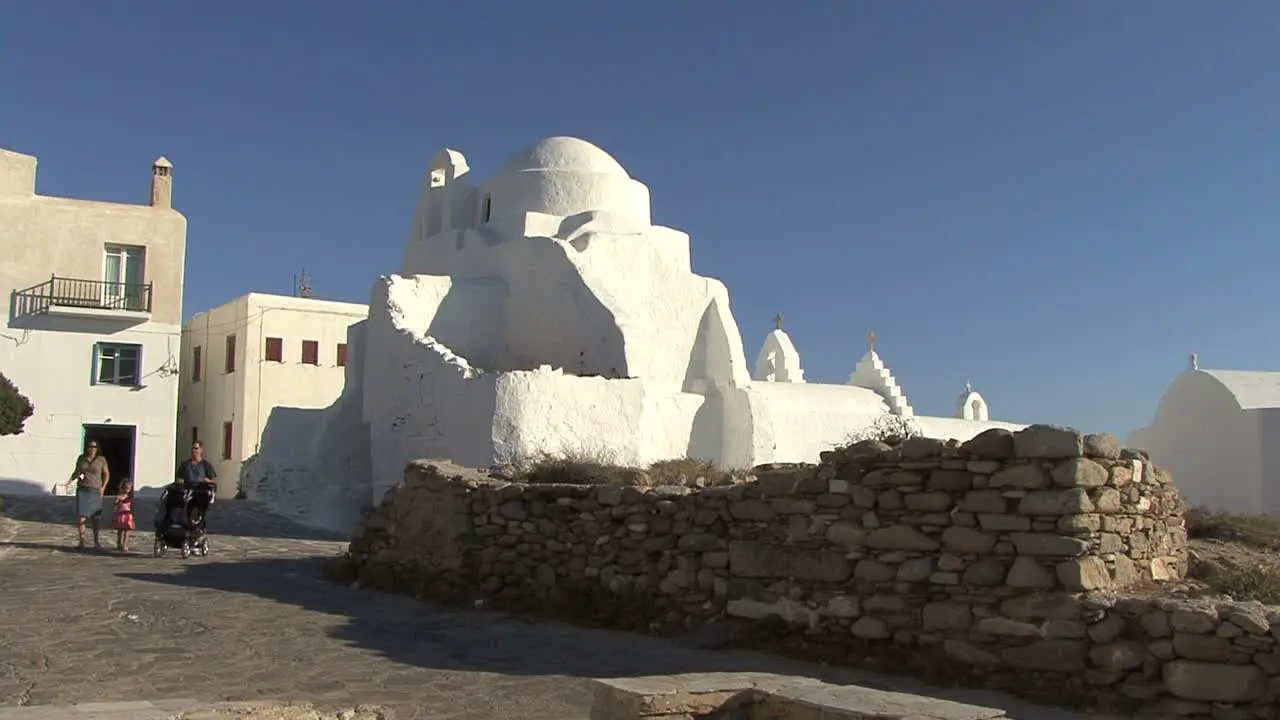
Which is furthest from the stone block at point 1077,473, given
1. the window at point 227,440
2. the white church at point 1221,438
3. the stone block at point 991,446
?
the window at point 227,440

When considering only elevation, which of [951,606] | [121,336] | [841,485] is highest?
[121,336]

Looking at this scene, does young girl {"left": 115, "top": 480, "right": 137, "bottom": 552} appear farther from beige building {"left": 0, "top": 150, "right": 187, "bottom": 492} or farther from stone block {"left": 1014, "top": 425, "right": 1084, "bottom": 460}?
beige building {"left": 0, "top": 150, "right": 187, "bottom": 492}

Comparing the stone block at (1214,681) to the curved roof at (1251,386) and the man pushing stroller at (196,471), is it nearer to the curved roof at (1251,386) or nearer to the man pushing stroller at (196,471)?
the man pushing stroller at (196,471)

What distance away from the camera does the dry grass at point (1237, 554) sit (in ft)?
24.0

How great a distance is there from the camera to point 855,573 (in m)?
7.68

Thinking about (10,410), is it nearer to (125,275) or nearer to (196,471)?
(125,275)

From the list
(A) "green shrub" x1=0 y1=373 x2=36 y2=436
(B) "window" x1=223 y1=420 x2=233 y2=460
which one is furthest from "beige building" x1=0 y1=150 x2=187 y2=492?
(B) "window" x1=223 y1=420 x2=233 y2=460

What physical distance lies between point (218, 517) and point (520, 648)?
11.7 m

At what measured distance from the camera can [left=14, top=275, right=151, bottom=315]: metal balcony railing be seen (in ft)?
82.5

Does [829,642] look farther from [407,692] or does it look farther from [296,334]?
[296,334]

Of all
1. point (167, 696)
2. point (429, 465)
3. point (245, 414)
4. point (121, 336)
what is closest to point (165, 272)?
point (121, 336)

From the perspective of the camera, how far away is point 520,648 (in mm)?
8172

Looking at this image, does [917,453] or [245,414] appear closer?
[917,453]

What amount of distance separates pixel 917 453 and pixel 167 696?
15.0 ft
